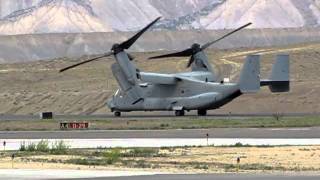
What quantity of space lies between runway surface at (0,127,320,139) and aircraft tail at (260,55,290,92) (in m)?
20.8

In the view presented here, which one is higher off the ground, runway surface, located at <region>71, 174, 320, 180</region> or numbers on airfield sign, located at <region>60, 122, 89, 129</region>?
numbers on airfield sign, located at <region>60, 122, 89, 129</region>

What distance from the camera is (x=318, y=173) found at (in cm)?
2870

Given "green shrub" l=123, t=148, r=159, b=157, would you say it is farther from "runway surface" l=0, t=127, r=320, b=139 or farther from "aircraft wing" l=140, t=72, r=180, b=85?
"aircraft wing" l=140, t=72, r=180, b=85

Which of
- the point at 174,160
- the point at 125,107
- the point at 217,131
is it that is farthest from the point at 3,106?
the point at 174,160

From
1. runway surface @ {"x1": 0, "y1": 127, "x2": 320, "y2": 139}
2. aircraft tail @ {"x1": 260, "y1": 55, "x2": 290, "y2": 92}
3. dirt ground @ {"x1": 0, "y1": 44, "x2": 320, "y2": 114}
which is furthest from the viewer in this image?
dirt ground @ {"x1": 0, "y1": 44, "x2": 320, "y2": 114}

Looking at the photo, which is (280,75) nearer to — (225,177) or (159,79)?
(159,79)

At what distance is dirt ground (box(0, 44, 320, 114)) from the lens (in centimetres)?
9956

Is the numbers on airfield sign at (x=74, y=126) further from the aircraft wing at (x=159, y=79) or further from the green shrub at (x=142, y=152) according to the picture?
the green shrub at (x=142, y=152)

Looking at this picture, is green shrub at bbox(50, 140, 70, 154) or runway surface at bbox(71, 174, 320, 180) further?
green shrub at bbox(50, 140, 70, 154)

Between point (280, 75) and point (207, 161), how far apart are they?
149 ft

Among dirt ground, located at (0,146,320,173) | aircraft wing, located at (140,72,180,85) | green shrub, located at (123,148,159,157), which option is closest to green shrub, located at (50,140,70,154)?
dirt ground, located at (0,146,320,173)

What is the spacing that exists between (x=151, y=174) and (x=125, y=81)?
53.4 metres

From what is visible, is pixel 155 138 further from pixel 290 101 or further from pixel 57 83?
pixel 57 83

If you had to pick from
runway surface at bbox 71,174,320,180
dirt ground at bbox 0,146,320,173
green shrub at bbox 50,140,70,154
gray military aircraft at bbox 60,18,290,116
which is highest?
gray military aircraft at bbox 60,18,290,116
